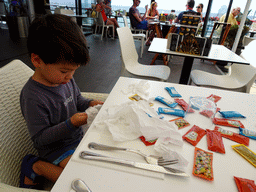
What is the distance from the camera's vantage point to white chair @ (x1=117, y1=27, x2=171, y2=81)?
1873 millimetres

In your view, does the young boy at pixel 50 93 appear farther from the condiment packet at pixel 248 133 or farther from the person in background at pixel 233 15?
the person in background at pixel 233 15

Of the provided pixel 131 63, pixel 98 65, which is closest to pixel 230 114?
pixel 131 63

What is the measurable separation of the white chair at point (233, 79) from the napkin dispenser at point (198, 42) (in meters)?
0.29

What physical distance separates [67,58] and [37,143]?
0.39 metres

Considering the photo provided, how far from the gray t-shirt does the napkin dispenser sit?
1339 millimetres

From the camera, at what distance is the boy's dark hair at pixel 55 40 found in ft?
2.00

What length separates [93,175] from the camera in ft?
1.50

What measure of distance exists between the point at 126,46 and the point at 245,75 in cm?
137

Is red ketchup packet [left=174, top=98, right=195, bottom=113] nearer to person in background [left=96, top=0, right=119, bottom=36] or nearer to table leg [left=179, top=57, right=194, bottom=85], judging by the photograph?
table leg [left=179, top=57, right=194, bottom=85]

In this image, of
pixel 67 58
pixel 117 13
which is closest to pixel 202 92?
pixel 67 58

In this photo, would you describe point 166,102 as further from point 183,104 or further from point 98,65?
point 98,65

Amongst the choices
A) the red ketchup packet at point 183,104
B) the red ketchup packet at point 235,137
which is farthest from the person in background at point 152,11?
the red ketchup packet at point 235,137

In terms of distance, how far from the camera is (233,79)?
1.95 m

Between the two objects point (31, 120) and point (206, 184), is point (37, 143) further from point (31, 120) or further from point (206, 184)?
point (206, 184)
